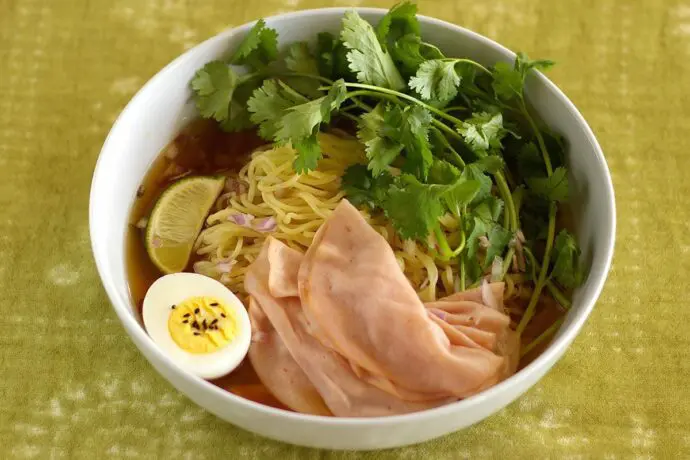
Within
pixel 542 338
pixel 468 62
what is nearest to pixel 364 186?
pixel 468 62

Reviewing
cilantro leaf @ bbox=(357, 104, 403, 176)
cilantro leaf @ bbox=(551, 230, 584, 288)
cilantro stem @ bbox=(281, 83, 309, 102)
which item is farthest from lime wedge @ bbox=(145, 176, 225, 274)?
cilantro leaf @ bbox=(551, 230, 584, 288)

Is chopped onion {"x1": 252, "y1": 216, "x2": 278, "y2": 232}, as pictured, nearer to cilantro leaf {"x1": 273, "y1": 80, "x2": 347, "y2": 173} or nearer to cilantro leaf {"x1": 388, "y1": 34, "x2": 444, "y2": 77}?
cilantro leaf {"x1": 273, "y1": 80, "x2": 347, "y2": 173}

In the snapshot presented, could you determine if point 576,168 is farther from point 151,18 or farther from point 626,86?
point 151,18

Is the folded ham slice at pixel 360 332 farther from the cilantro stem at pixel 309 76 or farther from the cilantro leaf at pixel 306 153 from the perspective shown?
the cilantro stem at pixel 309 76

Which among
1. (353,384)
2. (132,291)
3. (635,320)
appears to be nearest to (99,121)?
(132,291)

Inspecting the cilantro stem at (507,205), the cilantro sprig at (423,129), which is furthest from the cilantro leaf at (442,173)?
the cilantro stem at (507,205)
